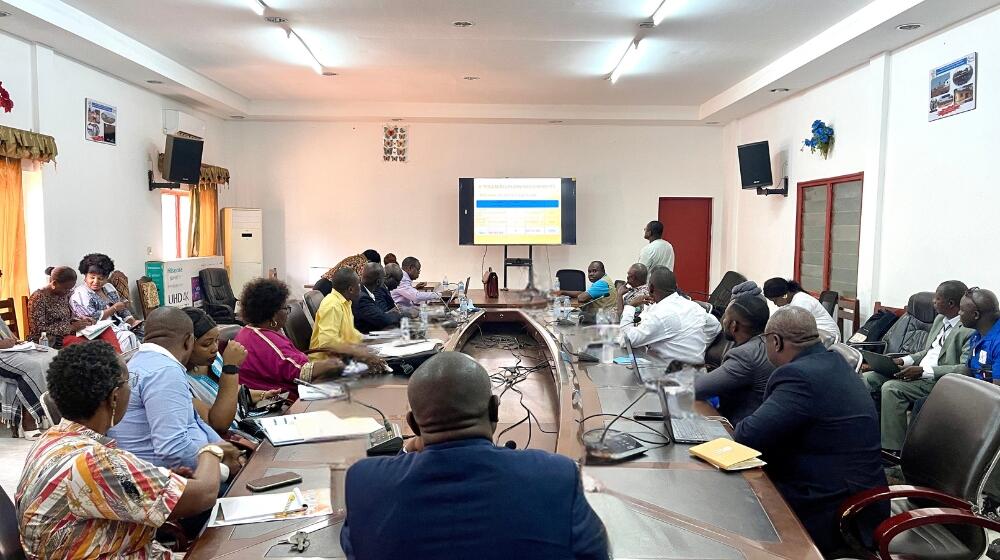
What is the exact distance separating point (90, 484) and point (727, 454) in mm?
1685

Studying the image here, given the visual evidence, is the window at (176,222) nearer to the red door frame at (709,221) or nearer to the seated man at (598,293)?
the seated man at (598,293)

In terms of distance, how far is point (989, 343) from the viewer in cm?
379

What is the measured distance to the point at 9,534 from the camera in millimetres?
1558

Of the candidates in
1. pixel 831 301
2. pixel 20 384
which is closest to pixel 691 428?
pixel 20 384

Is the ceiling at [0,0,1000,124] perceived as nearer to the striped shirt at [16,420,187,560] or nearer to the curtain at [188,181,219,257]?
the curtain at [188,181,219,257]

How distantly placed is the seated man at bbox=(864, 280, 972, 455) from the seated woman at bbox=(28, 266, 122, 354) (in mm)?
5591

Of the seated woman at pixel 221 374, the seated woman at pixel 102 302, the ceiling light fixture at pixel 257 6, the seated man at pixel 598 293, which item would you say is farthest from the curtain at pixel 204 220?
the seated woman at pixel 221 374

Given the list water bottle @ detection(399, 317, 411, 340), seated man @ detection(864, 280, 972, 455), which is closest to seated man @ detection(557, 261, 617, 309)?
water bottle @ detection(399, 317, 411, 340)

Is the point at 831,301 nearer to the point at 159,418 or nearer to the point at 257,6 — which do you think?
the point at 257,6

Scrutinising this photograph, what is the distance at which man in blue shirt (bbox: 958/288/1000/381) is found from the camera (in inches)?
148

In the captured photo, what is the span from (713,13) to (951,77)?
1726mm

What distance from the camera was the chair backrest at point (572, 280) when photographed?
8680mm

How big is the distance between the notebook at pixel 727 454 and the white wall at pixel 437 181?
737cm

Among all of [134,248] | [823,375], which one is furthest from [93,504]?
[134,248]
